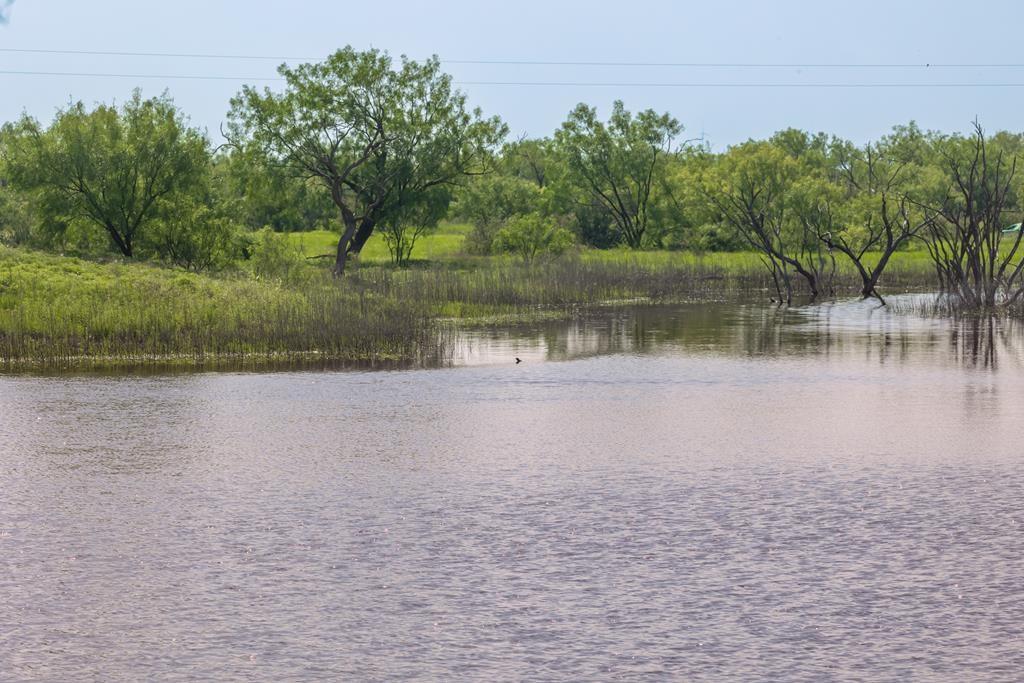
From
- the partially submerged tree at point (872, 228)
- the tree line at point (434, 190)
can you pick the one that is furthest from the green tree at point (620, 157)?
the partially submerged tree at point (872, 228)

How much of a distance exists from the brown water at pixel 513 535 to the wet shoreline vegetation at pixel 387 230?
7412 mm

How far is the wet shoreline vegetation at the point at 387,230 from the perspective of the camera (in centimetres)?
2844

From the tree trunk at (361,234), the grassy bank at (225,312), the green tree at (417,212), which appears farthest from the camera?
the green tree at (417,212)

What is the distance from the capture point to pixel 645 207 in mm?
93812

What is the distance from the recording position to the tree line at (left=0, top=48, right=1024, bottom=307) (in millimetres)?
54125

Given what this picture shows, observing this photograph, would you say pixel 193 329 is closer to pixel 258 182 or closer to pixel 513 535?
pixel 513 535

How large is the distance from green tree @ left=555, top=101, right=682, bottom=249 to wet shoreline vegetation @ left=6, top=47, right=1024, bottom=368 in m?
0.16

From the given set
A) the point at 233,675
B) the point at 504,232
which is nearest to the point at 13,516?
the point at 233,675

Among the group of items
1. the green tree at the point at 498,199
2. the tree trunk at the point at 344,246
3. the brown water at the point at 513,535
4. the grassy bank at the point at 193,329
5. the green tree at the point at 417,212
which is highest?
the green tree at the point at 498,199

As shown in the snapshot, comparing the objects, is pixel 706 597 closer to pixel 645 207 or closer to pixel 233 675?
pixel 233 675

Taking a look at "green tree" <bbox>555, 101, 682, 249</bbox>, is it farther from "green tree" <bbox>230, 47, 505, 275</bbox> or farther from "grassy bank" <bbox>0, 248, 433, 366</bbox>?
"grassy bank" <bbox>0, 248, 433, 366</bbox>

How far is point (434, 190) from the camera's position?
239ft

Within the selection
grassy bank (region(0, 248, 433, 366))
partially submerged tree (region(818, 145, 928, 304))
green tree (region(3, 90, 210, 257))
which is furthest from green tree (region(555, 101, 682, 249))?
grassy bank (region(0, 248, 433, 366))

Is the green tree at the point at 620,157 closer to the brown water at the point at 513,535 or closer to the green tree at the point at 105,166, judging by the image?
the green tree at the point at 105,166
